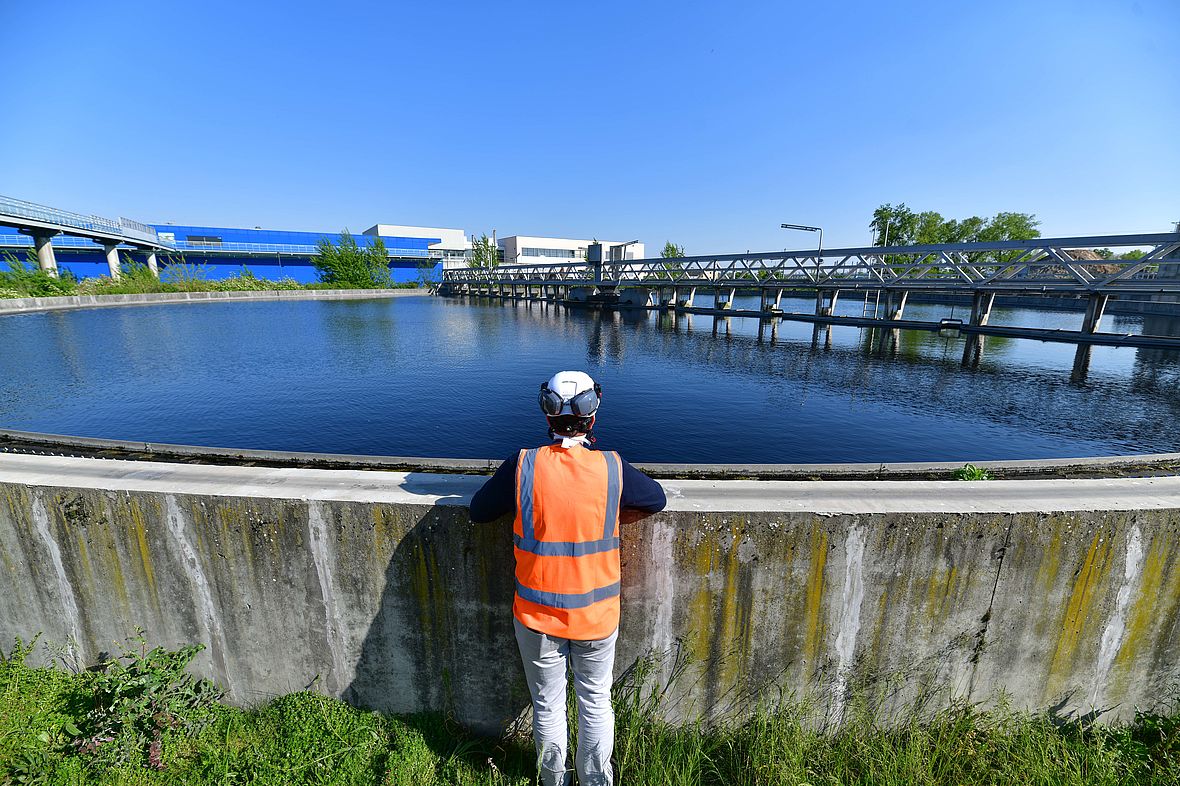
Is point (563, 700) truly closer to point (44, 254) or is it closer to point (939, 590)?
point (939, 590)

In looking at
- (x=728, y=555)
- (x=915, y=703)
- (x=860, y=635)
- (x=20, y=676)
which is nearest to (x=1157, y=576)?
(x=915, y=703)

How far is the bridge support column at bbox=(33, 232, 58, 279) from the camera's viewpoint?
42.9 metres

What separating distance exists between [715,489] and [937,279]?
3663cm

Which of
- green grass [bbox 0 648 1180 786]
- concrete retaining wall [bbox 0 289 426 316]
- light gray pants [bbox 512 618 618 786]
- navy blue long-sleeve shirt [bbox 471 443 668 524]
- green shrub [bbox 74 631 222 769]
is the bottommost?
green grass [bbox 0 648 1180 786]

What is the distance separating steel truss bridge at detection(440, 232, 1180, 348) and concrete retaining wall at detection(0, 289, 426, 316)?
3151 centimetres

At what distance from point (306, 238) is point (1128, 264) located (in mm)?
99839

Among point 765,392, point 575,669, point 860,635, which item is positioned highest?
point 575,669

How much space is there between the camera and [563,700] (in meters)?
2.76

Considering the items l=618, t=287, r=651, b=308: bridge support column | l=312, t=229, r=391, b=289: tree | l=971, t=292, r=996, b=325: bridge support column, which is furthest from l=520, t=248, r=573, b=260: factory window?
l=971, t=292, r=996, b=325: bridge support column

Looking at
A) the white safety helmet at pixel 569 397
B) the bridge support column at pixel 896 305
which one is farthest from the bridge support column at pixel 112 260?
the bridge support column at pixel 896 305

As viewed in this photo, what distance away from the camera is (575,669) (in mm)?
2629

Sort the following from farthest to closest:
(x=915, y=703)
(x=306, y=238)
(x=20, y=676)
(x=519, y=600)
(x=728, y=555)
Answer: (x=306, y=238)
(x=20, y=676)
(x=915, y=703)
(x=728, y=555)
(x=519, y=600)

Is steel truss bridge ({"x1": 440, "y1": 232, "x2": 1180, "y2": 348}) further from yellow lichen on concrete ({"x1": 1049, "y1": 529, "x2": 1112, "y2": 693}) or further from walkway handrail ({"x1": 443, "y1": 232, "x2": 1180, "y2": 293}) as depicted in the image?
yellow lichen on concrete ({"x1": 1049, "y1": 529, "x2": 1112, "y2": 693})

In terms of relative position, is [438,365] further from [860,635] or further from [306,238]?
[306,238]
